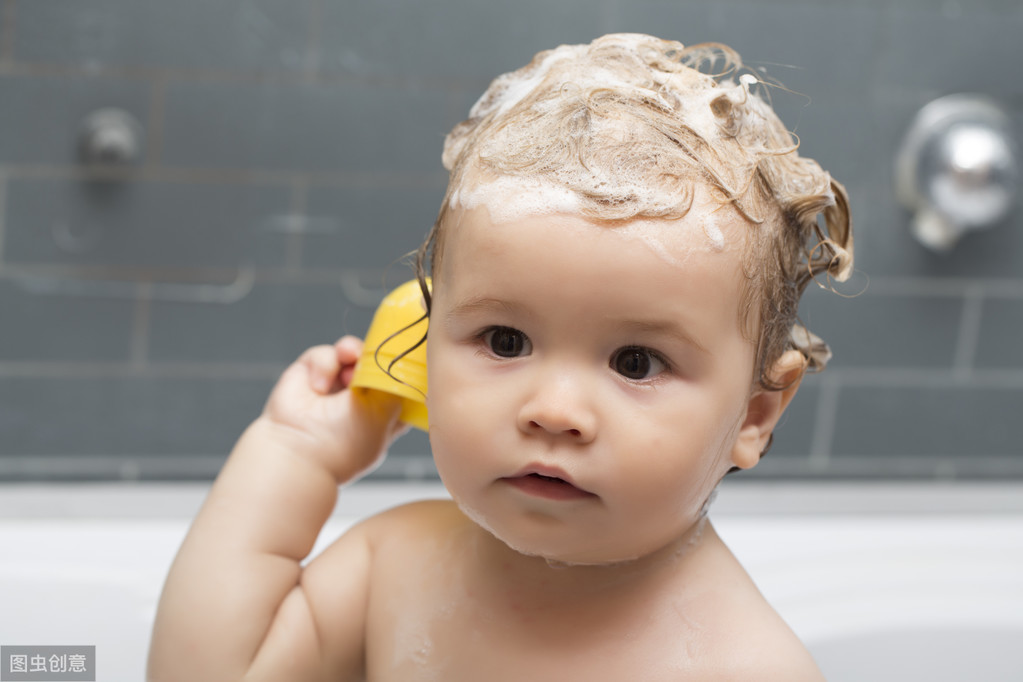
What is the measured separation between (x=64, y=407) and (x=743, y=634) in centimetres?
114

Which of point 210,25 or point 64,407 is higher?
point 210,25

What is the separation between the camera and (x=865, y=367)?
169cm

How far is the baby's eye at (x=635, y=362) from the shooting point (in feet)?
2.08

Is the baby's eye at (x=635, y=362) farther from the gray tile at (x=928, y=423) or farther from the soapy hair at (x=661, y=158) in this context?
the gray tile at (x=928, y=423)

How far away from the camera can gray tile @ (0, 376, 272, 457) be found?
1.51 m

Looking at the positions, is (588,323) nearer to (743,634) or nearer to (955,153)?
(743,634)

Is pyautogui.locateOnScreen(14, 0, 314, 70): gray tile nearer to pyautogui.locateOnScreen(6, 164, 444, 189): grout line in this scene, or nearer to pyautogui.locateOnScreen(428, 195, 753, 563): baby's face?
pyautogui.locateOnScreen(6, 164, 444, 189): grout line

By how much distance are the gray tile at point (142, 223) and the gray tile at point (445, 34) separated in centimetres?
23

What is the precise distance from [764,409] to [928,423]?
1.15 metres

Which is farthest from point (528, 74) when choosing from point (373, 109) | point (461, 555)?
point (373, 109)

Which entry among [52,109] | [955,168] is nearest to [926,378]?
[955,168]

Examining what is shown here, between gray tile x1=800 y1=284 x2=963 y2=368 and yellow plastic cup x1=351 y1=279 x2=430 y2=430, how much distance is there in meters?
0.96

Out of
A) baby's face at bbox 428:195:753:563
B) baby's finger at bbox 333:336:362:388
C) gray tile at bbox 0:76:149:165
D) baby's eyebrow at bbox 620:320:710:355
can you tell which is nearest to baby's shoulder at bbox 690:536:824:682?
baby's face at bbox 428:195:753:563

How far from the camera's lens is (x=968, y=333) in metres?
1.71
